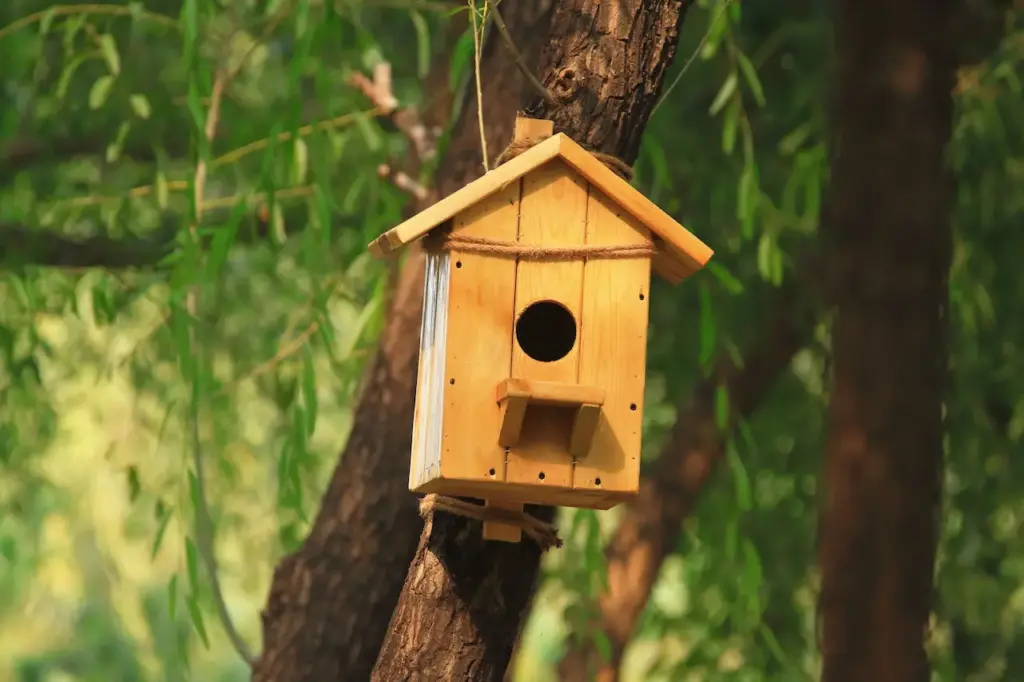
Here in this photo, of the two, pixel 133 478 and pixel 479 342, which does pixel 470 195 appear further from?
pixel 133 478

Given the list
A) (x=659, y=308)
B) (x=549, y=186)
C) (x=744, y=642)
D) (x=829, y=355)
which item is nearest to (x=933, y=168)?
(x=829, y=355)

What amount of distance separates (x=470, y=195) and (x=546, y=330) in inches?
10.1

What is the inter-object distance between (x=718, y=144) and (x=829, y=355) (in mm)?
684

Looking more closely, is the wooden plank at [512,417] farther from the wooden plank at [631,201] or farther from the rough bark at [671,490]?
the rough bark at [671,490]

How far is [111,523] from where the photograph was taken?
7.89 metres

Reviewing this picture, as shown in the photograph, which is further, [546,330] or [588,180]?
[546,330]

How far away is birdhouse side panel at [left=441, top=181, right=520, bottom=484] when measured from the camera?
1.66 metres

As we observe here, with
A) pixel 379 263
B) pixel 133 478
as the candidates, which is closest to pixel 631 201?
pixel 133 478

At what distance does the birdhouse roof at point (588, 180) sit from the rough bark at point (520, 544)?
0.56ft

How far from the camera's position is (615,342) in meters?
1.73

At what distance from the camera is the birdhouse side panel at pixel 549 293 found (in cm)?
167

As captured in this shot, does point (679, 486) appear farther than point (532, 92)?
Yes

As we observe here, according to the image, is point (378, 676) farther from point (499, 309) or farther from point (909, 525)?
point (909, 525)

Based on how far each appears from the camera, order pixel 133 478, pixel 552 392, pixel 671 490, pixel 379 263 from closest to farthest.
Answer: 1. pixel 552 392
2. pixel 133 478
3. pixel 379 263
4. pixel 671 490
